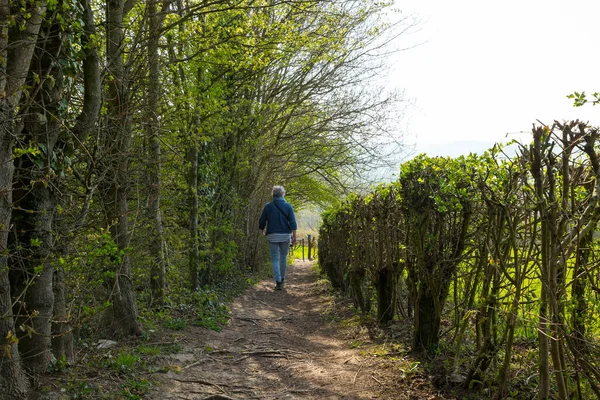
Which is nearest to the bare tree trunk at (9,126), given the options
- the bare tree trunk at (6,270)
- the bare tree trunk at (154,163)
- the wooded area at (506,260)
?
the bare tree trunk at (6,270)

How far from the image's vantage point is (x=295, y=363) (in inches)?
217

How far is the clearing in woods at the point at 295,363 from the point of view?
14.6 feet

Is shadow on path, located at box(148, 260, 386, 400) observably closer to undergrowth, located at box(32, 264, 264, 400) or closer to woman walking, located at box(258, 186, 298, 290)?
undergrowth, located at box(32, 264, 264, 400)

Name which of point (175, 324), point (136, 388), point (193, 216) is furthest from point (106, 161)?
point (193, 216)

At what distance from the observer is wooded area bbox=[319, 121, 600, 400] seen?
2.68 m

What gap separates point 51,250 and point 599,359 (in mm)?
3896

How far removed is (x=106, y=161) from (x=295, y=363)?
2.95 metres

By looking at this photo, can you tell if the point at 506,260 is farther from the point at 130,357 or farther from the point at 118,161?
the point at 118,161

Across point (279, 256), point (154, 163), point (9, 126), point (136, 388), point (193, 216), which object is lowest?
point (136, 388)

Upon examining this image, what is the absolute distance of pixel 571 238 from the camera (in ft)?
8.68

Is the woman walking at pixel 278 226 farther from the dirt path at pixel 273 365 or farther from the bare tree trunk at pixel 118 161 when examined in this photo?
the bare tree trunk at pixel 118 161

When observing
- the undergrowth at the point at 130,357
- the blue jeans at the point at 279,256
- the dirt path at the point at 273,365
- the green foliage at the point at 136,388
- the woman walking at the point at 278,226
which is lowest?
the dirt path at the point at 273,365

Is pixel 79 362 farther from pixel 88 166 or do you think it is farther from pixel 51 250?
pixel 88 166

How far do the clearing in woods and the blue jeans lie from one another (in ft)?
7.90
